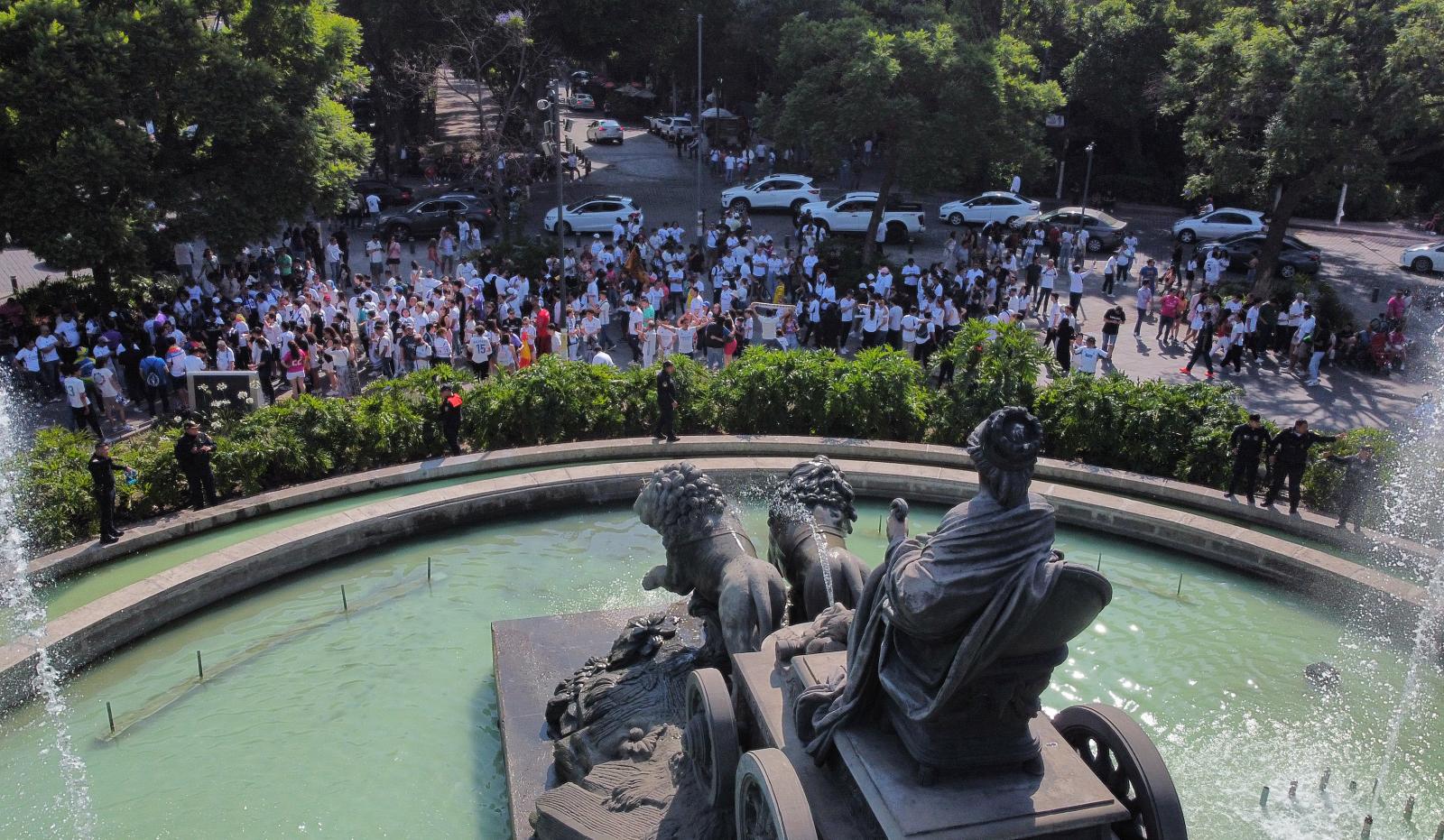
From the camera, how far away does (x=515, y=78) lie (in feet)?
119

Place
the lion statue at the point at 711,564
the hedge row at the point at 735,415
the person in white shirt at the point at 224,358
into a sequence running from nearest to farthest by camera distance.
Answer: the lion statue at the point at 711,564 < the hedge row at the point at 735,415 < the person in white shirt at the point at 224,358

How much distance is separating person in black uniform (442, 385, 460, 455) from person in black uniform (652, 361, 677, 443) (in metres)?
2.56

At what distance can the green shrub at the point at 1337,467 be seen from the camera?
13664 millimetres

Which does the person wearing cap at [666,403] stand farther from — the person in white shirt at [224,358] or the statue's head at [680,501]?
the person in white shirt at [224,358]

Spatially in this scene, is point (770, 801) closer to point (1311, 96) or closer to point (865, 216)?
point (1311, 96)

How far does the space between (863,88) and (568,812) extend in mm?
22809

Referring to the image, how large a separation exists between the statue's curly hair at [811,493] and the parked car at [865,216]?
24.1 meters

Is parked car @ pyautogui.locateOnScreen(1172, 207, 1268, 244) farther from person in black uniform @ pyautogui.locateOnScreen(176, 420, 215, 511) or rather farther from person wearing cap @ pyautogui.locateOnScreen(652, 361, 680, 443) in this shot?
person in black uniform @ pyautogui.locateOnScreen(176, 420, 215, 511)

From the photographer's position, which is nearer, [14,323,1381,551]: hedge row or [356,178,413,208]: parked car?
[14,323,1381,551]: hedge row

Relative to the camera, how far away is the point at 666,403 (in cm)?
1548

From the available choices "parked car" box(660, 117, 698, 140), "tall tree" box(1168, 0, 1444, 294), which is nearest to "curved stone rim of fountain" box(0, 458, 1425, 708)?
"tall tree" box(1168, 0, 1444, 294)

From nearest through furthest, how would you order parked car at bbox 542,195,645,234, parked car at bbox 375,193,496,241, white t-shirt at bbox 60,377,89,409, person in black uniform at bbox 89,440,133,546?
person in black uniform at bbox 89,440,133,546, white t-shirt at bbox 60,377,89,409, parked car at bbox 375,193,496,241, parked car at bbox 542,195,645,234

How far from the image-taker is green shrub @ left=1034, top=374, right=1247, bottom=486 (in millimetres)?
14789

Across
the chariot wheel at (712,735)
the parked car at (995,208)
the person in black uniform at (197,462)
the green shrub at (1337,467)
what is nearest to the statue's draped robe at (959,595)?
the chariot wheel at (712,735)
